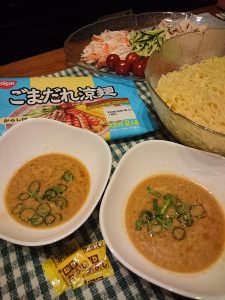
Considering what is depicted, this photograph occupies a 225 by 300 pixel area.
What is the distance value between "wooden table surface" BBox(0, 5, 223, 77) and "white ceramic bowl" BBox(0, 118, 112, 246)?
0.69 meters

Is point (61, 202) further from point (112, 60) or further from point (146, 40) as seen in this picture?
point (146, 40)

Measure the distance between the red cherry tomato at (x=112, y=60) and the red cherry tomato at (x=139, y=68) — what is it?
0.12 metres

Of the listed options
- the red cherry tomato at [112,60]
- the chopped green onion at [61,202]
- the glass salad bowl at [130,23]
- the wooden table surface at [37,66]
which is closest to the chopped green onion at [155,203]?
the chopped green onion at [61,202]

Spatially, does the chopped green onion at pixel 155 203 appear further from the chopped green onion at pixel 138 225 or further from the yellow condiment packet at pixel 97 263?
the yellow condiment packet at pixel 97 263

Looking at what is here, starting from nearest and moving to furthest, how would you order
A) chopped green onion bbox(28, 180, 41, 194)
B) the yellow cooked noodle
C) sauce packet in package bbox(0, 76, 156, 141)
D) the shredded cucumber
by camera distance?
chopped green onion bbox(28, 180, 41, 194)
the yellow cooked noodle
sauce packet in package bbox(0, 76, 156, 141)
the shredded cucumber

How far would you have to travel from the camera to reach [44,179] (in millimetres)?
1294

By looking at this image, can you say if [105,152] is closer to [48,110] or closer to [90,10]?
[48,110]

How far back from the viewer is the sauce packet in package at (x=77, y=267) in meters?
1.05

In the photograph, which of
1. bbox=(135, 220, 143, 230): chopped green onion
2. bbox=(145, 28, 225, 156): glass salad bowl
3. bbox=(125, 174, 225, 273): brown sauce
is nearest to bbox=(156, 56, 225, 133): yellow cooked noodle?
bbox=(145, 28, 225, 156): glass salad bowl

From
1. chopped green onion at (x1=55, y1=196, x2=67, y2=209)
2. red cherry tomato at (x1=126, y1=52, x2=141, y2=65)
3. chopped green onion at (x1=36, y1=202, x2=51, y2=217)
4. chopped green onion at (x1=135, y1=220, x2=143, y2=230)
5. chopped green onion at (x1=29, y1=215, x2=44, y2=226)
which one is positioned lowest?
chopped green onion at (x1=135, y1=220, x2=143, y2=230)

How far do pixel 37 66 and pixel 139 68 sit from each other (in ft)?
2.22

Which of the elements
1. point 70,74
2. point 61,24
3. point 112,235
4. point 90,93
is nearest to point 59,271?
point 112,235

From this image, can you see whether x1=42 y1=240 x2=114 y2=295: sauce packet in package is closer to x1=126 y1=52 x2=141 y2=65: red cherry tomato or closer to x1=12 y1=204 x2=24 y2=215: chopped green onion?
x1=12 y1=204 x2=24 y2=215: chopped green onion

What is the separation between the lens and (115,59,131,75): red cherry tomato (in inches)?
74.1
